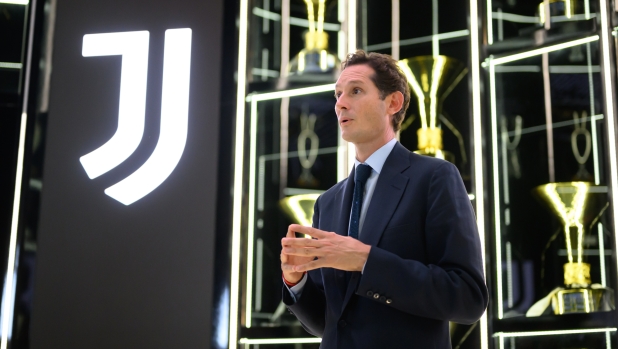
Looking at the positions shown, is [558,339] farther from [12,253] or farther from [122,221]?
[12,253]

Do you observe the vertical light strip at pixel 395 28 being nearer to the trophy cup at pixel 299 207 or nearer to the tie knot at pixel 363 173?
the trophy cup at pixel 299 207

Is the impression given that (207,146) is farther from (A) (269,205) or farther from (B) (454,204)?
(B) (454,204)

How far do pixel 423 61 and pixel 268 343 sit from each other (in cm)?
112

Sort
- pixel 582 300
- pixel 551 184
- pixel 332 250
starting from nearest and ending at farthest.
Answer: pixel 332 250
pixel 582 300
pixel 551 184

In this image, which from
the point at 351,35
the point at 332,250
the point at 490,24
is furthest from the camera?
the point at 351,35

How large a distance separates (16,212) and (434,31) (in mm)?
1697

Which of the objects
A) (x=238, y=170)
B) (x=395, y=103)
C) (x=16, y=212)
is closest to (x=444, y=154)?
(x=238, y=170)

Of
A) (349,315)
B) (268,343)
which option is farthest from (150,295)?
(349,315)

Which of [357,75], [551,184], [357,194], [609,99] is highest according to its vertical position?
[609,99]

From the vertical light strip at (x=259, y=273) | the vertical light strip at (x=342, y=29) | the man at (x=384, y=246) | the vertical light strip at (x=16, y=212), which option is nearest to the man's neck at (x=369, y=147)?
the man at (x=384, y=246)

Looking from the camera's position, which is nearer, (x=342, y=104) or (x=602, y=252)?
(x=342, y=104)

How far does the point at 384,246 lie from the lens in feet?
3.95

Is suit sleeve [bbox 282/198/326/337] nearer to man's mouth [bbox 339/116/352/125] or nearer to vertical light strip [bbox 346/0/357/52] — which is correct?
man's mouth [bbox 339/116/352/125]

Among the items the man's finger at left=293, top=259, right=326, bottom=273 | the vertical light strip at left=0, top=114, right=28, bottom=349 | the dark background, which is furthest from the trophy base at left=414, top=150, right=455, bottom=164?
the vertical light strip at left=0, top=114, right=28, bottom=349
